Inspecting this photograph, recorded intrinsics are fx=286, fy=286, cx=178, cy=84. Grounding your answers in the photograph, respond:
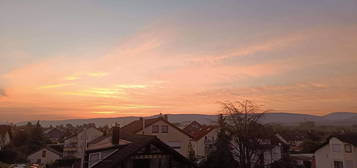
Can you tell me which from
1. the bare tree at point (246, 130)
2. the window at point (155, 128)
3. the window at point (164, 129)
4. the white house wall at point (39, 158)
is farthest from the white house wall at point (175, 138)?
the white house wall at point (39, 158)

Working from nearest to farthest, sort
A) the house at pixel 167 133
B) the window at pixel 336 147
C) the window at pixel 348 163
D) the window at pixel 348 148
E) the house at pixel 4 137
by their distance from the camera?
the window at pixel 348 163 → the window at pixel 348 148 → the window at pixel 336 147 → the house at pixel 167 133 → the house at pixel 4 137

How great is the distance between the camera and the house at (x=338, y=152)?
129 ft

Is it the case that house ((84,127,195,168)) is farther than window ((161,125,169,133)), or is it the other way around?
window ((161,125,169,133))

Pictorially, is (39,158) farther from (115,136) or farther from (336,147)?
(336,147)

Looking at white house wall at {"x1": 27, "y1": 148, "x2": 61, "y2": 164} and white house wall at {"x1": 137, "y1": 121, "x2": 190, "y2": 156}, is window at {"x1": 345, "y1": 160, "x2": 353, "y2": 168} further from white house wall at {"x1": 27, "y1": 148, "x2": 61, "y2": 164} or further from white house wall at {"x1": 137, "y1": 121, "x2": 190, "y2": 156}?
white house wall at {"x1": 27, "y1": 148, "x2": 61, "y2": 164}

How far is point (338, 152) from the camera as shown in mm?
41000

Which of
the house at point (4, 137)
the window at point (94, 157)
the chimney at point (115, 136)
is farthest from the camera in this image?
the house at point (4, 137)

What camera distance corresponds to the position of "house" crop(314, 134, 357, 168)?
39219 mm

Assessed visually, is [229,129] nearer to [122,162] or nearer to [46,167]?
[122,162]

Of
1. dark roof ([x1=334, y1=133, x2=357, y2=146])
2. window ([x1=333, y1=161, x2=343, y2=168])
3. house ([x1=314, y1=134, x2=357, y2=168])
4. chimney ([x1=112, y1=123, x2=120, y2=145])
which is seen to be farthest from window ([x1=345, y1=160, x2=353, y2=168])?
chimney ([x1=112, y1=123, x2=120, y2=145])

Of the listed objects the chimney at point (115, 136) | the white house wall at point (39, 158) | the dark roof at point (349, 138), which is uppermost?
the chimney at point (115, 136)

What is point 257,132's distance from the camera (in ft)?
112

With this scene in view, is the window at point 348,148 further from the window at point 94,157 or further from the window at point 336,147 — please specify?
the window at point 94,157

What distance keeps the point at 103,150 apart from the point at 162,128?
24.5 metres
